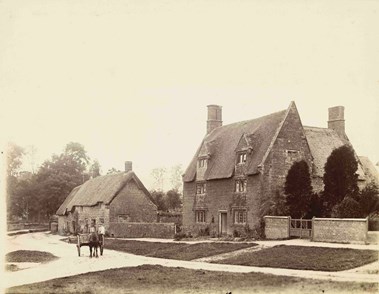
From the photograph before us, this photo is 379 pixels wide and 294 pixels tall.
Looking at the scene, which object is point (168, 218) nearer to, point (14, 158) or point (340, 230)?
point (340, 230)

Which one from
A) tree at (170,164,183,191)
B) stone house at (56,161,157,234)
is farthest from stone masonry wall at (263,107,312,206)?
tree at (170,164,183,191)

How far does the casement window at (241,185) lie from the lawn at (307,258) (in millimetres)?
14950

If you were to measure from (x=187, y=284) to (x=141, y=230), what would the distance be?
3180cm

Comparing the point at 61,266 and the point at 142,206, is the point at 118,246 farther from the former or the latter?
the point at 142,206

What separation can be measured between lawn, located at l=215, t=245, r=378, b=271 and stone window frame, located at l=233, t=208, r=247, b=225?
14.2m

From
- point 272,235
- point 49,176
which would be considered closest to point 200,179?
point 272,235

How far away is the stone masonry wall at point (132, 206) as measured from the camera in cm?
5406

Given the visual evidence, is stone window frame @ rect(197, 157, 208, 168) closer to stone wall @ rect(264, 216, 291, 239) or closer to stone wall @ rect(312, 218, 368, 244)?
stone wall @ rect(264, 216, 291, 239)

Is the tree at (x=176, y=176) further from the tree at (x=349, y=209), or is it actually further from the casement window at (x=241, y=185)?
the tree at (x=349, y=209)

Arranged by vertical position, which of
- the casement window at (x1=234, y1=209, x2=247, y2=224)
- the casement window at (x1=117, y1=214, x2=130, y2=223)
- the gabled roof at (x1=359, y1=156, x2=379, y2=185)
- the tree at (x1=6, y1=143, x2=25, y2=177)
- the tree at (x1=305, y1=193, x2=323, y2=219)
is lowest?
the casement window at (x1=117, y1=214, x2=130, y2=223)

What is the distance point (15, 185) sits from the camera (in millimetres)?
91188

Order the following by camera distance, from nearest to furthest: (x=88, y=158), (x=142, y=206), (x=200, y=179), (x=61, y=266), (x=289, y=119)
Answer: (x=61, y=266), (x=289, y=119), (x=200, y=179), (x=142, y=206), (x=88, y=158)

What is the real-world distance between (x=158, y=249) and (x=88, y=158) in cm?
6905

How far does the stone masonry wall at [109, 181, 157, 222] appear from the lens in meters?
54.1
